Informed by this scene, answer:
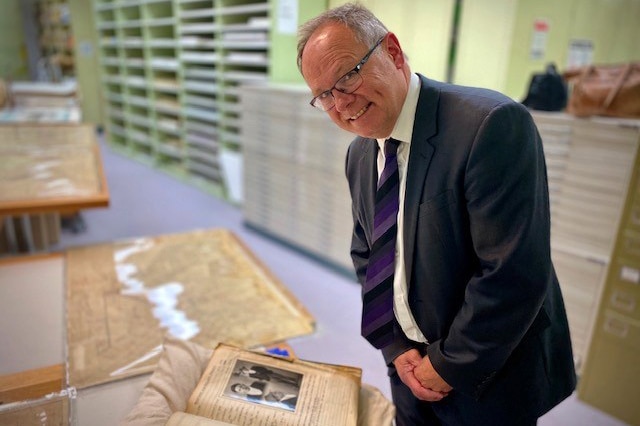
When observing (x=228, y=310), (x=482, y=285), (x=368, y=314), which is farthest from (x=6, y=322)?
(x=482, y=285)

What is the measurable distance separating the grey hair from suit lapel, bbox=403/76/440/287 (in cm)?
15

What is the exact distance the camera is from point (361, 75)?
2.68 ft

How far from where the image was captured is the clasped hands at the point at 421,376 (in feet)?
3.14

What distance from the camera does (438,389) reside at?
97 cm

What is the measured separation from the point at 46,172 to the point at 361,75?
2.14 metres

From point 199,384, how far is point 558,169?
1805 millimetres

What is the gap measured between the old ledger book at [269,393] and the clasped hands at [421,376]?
0.12m

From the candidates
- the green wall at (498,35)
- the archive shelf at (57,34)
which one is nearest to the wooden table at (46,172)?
the green wall at (498,35)

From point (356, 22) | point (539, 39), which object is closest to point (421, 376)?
point (356, 22)

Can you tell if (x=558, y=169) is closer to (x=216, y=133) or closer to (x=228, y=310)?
(x=228, y=310)

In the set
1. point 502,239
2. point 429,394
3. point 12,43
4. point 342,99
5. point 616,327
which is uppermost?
point 12,43

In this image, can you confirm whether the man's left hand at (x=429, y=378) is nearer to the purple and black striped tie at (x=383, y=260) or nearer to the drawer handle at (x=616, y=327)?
the purple and black striped tie at (x=383, y=260)

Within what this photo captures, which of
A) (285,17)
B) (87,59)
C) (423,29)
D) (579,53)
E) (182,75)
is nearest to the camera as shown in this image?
(423,29)

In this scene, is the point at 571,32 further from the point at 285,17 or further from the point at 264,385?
the point at 264,385
